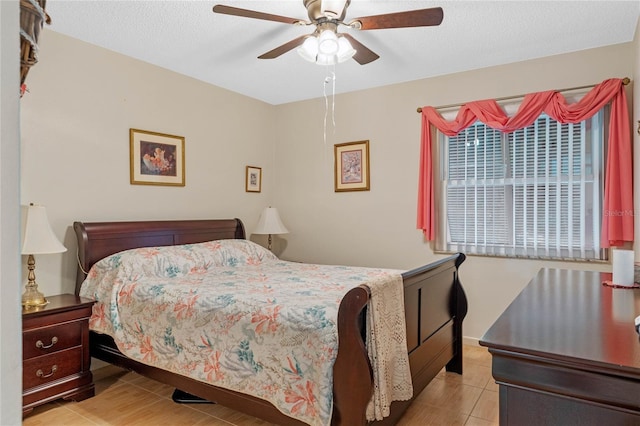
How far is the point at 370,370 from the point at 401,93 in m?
2.97

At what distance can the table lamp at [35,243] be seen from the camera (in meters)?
2.44

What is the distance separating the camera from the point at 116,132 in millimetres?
3271

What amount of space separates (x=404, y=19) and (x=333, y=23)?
409 mm

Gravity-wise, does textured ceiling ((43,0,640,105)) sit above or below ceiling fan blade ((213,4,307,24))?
above

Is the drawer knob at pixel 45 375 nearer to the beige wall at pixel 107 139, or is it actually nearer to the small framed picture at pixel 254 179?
the beige wall at pixel 107 139

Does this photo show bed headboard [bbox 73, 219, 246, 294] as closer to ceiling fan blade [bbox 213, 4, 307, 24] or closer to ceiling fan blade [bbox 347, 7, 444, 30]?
ceiling fan blade [bbox 213, 4, 307, 24]

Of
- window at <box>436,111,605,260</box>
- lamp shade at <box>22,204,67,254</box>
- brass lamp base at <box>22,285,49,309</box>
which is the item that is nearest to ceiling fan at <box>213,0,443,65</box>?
window at <box>436,111,605,260</box>

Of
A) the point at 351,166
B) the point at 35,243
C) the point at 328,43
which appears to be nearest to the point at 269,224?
the point at 351,166

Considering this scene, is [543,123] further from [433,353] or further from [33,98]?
[33,98]

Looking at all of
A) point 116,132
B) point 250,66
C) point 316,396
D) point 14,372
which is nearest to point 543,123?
point 250,66

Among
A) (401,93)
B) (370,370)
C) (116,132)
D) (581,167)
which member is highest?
(401,93)

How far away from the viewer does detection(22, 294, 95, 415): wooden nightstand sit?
94.1 inches

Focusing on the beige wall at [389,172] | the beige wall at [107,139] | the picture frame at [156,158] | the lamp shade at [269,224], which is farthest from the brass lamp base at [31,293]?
the beige wall at [389,172]

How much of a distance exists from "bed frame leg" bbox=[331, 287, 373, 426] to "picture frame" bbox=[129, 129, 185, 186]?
2.47 metres
